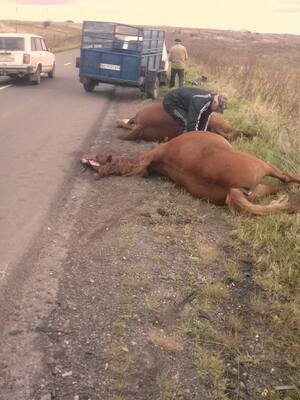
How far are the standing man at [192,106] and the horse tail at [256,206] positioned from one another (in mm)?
2227

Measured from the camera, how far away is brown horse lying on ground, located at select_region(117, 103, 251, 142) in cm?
795

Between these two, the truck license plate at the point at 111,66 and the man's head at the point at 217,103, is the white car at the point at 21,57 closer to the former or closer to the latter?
the truck license plate at the point at 111,66

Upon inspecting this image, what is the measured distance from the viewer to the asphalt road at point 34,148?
4.95 metres

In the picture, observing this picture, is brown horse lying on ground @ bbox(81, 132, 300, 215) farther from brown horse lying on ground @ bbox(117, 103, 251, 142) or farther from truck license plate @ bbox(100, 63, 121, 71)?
truck license plate @ bbox(100, 63, 121, 71)

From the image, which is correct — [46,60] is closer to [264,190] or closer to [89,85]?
[89,85]

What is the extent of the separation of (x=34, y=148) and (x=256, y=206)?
14.1ft

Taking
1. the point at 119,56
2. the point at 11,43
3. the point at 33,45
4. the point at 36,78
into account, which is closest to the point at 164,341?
the point at 119,56

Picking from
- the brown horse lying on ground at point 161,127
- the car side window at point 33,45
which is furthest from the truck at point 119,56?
the brown horse lying on ground at point 161,127

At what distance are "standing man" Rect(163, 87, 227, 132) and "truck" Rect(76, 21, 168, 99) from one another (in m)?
7.55

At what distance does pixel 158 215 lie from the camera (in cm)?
530

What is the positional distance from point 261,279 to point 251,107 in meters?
7.43

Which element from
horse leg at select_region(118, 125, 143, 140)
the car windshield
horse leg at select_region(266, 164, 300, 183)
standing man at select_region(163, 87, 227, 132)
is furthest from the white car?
horse leg at select_region(266, 164, 300, 183)

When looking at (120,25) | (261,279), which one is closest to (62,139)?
(261,279)

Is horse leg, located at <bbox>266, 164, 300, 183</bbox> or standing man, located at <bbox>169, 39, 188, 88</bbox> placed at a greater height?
standing man, located at <bbox>169, 39, 188, 88</bbox>
